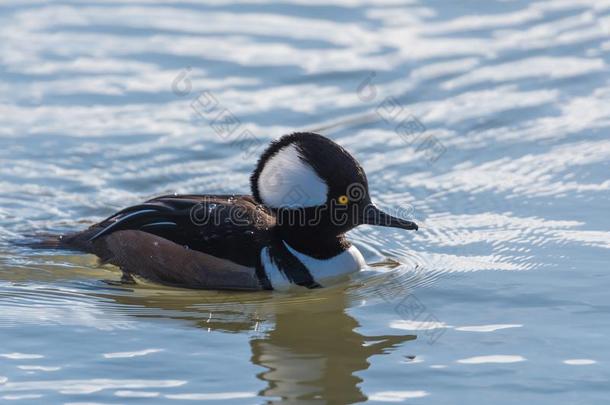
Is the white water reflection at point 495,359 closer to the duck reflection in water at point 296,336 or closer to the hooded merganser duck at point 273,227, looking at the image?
the duck reflection in water at point 296,336

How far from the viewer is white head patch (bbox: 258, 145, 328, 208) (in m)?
9.38

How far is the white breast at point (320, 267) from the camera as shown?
31.5ft

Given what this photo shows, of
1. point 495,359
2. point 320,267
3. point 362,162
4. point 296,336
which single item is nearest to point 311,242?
point 320,267

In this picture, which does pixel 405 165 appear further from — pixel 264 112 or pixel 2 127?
pixel 2 127

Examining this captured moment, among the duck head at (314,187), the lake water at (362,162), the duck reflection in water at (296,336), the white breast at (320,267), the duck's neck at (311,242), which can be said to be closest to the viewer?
the duck reflection in water at (296,336)

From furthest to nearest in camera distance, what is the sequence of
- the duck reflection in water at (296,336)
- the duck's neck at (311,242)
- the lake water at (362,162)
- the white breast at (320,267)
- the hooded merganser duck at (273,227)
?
the duck's neck at (311,242) → the white breast at (320,267) → the hooded merganser duck at (273,227) → the lake water at (362,162) → the duck reflection in water at (296,336)

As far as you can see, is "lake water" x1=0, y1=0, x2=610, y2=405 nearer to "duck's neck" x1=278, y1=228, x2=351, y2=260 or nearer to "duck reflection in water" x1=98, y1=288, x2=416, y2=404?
"duck reflection in water" x1=98, y1=288, x2=416, y2=404

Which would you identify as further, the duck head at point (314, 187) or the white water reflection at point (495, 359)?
the duck head at point (314, 187)

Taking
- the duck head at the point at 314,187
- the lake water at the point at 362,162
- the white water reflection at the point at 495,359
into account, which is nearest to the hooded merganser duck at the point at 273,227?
the duck head at the point at 314,187

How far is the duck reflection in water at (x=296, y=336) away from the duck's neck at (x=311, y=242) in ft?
1.18

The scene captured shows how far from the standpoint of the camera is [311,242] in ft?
32.2

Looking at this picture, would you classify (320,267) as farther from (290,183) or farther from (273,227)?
(290,183)

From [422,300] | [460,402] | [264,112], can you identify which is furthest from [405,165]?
[460,402]

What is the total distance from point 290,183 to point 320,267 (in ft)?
2.55
